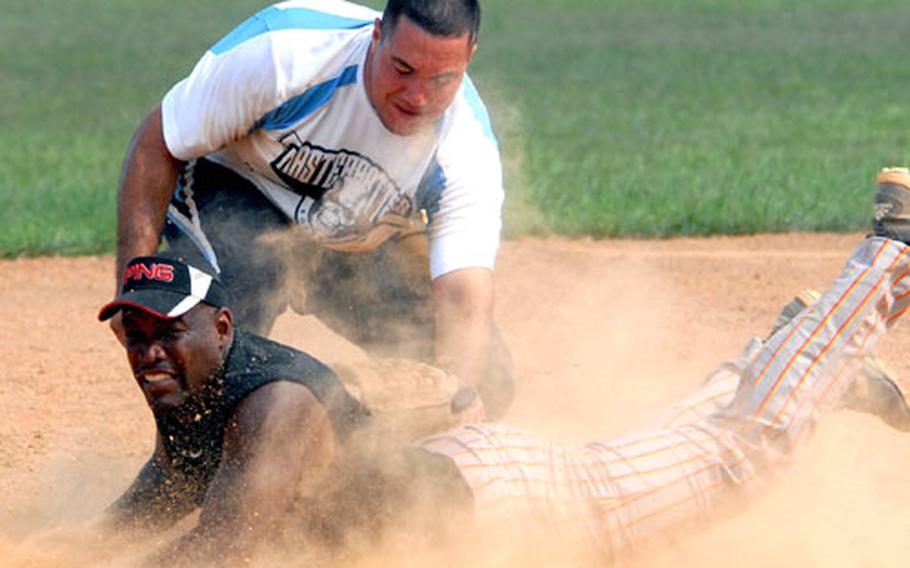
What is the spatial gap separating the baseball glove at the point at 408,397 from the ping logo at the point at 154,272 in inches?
22.5

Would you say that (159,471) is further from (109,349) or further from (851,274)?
(109,349)

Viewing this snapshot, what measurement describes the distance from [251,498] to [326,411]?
0.30 metres

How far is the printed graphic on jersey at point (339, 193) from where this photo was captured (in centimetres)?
514

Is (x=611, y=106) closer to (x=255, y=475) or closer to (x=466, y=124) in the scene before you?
(x=466, y=124)

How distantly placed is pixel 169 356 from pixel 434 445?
2.70 feet

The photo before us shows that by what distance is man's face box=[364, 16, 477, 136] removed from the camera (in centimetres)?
472

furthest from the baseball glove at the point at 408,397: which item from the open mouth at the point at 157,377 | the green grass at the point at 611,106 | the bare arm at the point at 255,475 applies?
the green grass at the point at 611,106

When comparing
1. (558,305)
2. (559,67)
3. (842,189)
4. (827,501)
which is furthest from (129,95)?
(827,501)

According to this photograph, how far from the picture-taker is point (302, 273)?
18.4 feet

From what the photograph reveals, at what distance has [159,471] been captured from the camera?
443 cm

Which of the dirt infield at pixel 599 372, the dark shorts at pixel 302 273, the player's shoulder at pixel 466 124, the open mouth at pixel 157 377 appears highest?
the player's shoulder at pixel 466 124

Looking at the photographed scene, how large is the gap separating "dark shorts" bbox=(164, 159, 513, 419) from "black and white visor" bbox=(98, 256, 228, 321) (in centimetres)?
108

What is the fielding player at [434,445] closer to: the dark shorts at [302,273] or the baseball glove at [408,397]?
the baseball glove at [408,397]

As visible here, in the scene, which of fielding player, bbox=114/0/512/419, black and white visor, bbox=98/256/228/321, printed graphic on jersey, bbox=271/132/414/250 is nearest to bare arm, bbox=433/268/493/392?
fielding player, bbox=114/0/512/419
